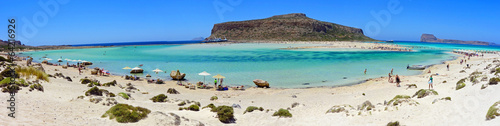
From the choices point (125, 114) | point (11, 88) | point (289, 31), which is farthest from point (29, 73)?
point (289, 31)

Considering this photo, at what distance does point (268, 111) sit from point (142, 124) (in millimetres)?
6020

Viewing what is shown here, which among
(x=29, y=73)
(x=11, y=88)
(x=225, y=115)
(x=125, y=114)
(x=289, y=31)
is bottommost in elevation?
(x=225, y=115)

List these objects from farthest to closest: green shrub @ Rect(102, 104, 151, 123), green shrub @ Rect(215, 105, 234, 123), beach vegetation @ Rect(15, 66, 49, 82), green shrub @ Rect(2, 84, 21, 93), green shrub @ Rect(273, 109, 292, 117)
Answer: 1. beach vegetation @ Rect(15, 66, 49, 82)
2. green shrub @ Rect(273, 109, 292, 117)
3. green shrub @ Rect(215, 105, 234, 123)
4. green shrub @ Rect(2, 84, 21, 93)
5. green shrub @ Rect(102, 104, 151, 123)

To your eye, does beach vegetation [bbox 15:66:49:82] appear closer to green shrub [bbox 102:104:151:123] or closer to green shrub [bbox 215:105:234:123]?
green shrub [bbox 102:104:151:123]

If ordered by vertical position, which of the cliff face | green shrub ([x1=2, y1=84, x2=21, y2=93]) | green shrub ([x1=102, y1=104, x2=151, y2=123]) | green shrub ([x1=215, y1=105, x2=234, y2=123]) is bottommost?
green shrub ([x1=215, y1=105, x2=234, y2=123])

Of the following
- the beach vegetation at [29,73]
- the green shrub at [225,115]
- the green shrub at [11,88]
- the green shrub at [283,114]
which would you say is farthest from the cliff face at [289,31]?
the green shrub at [11,88]

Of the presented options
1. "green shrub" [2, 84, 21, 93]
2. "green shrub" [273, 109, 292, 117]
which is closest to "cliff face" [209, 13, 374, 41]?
"green shrub" [273, 109, 292, 117]

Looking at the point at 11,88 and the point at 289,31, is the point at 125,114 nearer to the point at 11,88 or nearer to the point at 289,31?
the point at 11,88

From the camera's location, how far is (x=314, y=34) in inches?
5640

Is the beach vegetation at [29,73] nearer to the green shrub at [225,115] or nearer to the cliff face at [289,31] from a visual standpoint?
the green shrub at [225,115]

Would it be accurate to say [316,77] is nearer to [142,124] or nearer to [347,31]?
[142,124]

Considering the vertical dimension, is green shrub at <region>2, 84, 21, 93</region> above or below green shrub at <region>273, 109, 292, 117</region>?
above

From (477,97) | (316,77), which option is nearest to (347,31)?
(316,77)

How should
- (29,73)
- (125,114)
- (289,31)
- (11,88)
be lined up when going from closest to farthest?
(125,114), (11,88), (29,73), (289,31)
